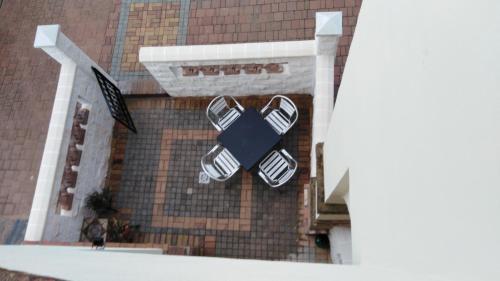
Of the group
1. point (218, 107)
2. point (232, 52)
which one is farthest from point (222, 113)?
point (232, 52)

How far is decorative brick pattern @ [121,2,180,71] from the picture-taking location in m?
6.55

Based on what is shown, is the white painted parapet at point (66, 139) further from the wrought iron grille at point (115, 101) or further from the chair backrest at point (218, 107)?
the chair backrest at point (218, 107)

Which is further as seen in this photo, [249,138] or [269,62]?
[249,138]

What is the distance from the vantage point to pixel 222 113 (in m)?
5.91

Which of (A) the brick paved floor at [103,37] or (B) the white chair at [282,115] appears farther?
(A) the brick paved floor at [103,37]

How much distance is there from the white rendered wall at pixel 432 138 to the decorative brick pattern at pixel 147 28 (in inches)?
205

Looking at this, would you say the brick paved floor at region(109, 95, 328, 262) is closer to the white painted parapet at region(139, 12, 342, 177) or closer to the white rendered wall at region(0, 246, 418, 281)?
the white painted parapet at region(139, 12, 342, 177)

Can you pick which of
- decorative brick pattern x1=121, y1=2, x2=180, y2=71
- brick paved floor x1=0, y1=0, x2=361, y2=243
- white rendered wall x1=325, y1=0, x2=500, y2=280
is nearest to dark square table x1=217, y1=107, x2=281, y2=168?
brick paved floor x1=0, y1=0, x2=361, y2=243

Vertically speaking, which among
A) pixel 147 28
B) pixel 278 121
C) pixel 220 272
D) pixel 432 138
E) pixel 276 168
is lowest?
pixel 220 272

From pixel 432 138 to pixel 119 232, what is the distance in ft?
17.6

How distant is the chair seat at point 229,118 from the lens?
5.72 metres

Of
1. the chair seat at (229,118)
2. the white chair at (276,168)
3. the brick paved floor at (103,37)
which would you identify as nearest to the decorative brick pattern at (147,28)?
the brick paved floor at (103,37)

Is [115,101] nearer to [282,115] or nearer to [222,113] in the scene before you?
[222,113]

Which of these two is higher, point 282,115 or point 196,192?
point 282,115
